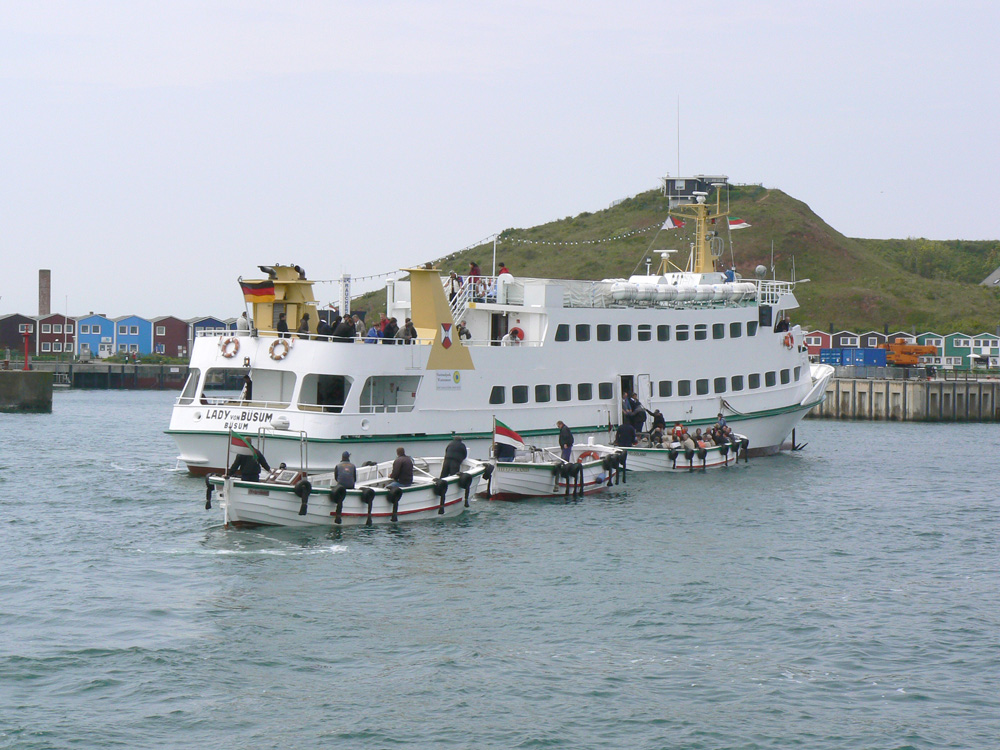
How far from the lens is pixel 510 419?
33844mm

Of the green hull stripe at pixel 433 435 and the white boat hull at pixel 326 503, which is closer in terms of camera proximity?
the white boat hull at pixel 326 503

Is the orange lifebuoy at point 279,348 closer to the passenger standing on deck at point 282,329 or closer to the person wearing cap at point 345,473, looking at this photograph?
the passenger standing on deck at point 282,329

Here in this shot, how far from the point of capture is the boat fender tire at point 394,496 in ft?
82.7

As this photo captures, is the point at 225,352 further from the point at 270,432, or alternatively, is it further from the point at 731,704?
the point at 731,704

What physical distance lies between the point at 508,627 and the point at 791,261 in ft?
411

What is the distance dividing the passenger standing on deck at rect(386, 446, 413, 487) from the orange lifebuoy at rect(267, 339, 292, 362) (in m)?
6.27

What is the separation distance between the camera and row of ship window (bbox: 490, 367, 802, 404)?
112 feet

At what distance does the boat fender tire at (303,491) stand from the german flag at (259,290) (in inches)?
404

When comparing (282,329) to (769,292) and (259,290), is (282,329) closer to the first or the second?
(259,290)

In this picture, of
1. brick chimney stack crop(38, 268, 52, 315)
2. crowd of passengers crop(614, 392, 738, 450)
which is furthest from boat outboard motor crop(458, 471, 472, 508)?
brick chimney stack crop(38, 268, 52, 315)

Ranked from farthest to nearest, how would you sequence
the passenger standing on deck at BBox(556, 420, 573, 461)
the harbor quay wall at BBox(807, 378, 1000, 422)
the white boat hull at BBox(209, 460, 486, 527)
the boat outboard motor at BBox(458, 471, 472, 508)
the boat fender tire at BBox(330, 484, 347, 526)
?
the harbor quay wall at BBox(807, 378, 1000, 422) < the passenger standing on deck at BBox(556, 420, 573, 461) < the boat outboard motor at BBox(458, 471, 472, 508) < the boat fender tire at BBox(330, 484, 347, 526) < the white boat hull at BBox(209, 460, 486, 527)

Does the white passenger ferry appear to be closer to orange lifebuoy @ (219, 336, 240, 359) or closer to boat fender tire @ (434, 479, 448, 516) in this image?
orange lifebuoy @ (219, 336, 240, 359)

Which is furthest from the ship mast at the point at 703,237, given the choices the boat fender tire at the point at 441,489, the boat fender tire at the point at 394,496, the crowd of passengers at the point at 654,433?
the boat fender tire at the point at 394,496

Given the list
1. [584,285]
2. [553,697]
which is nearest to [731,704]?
[553,697]
